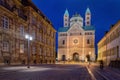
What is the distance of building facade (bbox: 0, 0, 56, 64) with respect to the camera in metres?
32.6

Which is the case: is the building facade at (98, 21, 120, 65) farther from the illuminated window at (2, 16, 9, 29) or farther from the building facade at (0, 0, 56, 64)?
the illuminated window at (2, 16, 9, 29)

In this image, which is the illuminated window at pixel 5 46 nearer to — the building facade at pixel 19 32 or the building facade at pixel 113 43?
the building facade at pixel 19 32

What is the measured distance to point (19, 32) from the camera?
3900 cm

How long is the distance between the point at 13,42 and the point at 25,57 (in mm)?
6956

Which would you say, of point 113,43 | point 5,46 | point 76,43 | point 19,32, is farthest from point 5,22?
point 76,43

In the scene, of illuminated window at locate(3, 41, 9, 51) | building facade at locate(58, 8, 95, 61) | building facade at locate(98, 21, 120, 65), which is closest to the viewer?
illuminated window at locate(3, 41, 9, 51)

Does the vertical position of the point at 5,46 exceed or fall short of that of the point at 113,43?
it falls short

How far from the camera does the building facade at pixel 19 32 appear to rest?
32.6m

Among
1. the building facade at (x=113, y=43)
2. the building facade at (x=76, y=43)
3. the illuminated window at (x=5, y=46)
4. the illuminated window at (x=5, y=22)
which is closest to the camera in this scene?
the illuminated window at (x=5, y=22)

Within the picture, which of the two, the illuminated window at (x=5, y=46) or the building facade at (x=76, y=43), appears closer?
the illuminated window at (x=5, y=46)

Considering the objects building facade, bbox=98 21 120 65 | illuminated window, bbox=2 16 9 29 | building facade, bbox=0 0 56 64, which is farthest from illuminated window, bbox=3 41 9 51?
building facade, bbox=98 21 120 65

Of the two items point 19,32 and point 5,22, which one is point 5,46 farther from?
point 19,32

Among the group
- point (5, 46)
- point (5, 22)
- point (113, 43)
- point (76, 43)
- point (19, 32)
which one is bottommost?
point (5, 46)

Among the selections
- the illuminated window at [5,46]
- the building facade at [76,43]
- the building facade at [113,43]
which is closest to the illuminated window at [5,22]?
the illuminated window at [5,46]
